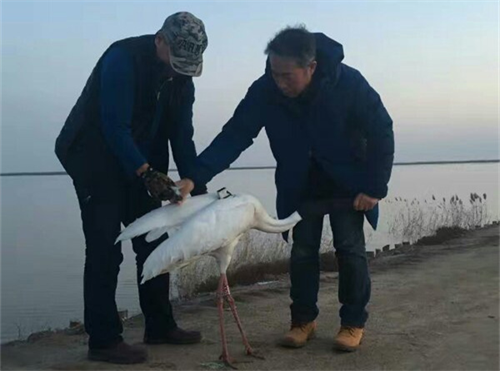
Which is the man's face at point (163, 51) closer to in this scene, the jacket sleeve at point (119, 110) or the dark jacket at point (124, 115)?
the dark jacket at point (124, 115)

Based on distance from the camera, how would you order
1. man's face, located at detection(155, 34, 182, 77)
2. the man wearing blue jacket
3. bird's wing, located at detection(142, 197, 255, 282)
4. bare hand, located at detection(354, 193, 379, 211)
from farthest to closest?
1. bare hand, located at detection(354, 193, 379, 211)
2. the man wearing blue jacket
3. man's face, located at detection(155, 34, 182, 77)
4. bird's wing, located at detection(142, 197, 255, 282)

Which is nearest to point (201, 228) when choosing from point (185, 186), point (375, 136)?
point (185, 186)

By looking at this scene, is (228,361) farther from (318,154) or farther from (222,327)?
(318,154)

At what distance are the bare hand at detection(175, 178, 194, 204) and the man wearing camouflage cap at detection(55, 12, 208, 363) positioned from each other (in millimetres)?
184

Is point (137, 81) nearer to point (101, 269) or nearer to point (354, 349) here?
point (101, 269)

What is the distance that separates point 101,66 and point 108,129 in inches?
18.0

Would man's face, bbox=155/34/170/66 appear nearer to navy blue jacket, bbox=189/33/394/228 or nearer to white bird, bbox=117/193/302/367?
navy blue jacket, bbox=189/33/394/228

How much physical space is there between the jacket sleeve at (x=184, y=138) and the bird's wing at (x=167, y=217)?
31cm

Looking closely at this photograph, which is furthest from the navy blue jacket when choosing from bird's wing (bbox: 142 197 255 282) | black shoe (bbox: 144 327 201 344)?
black shoe (bbox: 144 327 201 344)

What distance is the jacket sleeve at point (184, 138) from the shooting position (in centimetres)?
559

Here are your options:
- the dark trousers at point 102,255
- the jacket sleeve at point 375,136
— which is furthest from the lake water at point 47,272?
the jacket sleeve at point 375,136

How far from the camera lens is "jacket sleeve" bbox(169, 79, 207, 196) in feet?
18.3

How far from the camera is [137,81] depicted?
17.1 ft

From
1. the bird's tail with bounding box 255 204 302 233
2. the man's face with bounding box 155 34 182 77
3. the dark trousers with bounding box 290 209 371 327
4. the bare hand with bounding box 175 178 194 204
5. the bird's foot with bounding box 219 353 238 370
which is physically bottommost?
the bird's foot with bounding box 219 353 238 370
